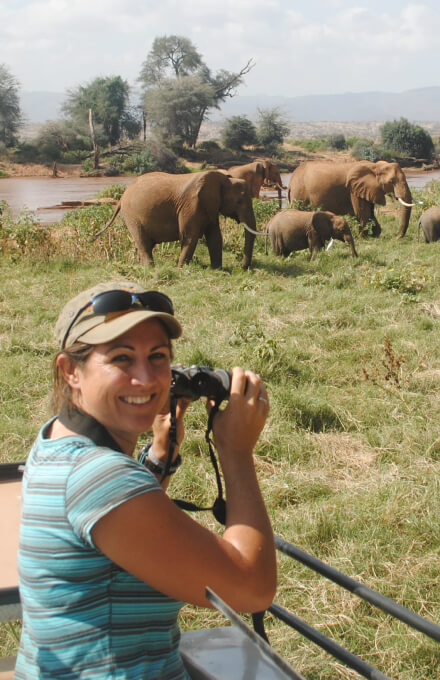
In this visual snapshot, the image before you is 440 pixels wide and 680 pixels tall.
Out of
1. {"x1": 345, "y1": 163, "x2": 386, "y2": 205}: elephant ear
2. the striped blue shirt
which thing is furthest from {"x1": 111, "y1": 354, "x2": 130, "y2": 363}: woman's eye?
{"x1": 345, "y1": 163, "x2": 386, "y2": 205}: elephant ear

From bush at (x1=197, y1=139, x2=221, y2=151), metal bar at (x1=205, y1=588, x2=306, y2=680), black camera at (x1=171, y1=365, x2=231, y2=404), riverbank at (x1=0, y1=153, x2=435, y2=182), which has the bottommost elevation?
metal bar at (x1=205, y1=588, x2=306, y2=680)

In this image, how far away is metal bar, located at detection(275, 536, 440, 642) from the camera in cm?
156

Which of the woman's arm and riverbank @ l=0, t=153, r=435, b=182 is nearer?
the woman's arm

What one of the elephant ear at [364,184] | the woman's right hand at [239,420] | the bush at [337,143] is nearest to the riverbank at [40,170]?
the bush at [337,143]

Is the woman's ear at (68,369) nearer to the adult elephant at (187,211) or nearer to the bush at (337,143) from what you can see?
the adult elephant at (187,211)

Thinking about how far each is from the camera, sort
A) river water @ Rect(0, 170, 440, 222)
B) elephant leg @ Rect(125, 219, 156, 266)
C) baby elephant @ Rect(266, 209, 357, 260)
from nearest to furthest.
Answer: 1. elephant leg @ Rect(125, 219, 156, 266)
2. baby elephant @ Rect(266, 209, 357, 260)
3. river water @ Rect(0, 170, 440, 222)

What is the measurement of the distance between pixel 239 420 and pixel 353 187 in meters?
14.5

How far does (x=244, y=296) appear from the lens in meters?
8.19

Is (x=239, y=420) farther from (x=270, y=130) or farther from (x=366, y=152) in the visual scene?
(x=270, y=130)

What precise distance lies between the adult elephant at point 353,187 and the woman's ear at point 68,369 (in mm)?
12931

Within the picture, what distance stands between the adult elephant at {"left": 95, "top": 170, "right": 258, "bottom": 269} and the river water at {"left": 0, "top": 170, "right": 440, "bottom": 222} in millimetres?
8345

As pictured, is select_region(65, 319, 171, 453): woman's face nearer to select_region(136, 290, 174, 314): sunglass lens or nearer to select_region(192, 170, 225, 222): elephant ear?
select_region(136, 290, 174, 314): sunglass lens

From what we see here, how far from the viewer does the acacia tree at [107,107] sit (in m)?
50.8

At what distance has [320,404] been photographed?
16.3 feet
